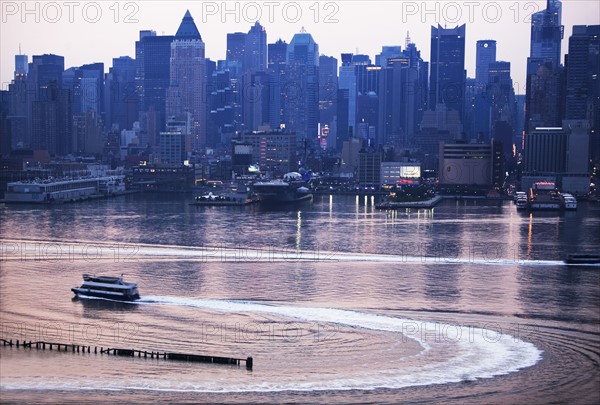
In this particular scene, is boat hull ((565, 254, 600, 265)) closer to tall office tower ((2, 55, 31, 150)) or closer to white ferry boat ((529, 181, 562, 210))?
white ferry boat ((529, 181, 562, 210))

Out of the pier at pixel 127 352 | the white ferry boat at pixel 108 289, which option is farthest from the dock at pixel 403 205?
the pier at pixel 127 352

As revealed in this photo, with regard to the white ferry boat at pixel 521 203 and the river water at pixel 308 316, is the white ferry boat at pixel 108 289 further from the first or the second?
the white ferry boat at pixel 521 203

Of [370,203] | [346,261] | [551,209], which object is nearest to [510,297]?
[346,261]

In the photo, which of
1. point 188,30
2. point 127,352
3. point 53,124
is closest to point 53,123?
point 53,124

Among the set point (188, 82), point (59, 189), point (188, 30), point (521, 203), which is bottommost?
point (521, 203)

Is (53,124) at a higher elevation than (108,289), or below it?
higher

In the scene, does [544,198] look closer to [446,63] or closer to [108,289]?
[108,289]

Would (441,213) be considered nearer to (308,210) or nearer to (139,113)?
(308,210)
